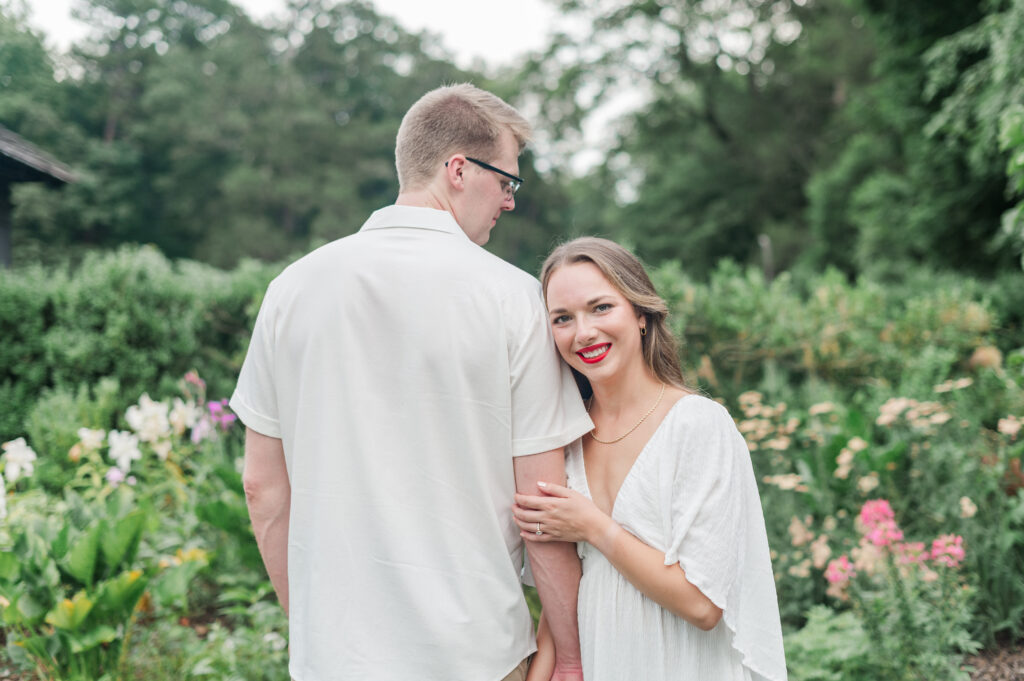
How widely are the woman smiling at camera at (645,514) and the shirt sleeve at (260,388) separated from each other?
1.94 feet

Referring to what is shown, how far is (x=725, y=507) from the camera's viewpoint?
1.54 metres

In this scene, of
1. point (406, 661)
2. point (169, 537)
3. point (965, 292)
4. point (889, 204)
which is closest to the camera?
point (406, 661)

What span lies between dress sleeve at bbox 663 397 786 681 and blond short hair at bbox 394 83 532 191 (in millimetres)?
769

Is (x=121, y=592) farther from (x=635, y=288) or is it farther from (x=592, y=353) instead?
(x=635, y=288)

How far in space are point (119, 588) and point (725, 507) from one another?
2432 millimetres

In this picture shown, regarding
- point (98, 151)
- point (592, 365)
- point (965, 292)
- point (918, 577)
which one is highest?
point (98, 151)

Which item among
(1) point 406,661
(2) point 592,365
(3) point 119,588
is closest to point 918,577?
(2) point 592,365

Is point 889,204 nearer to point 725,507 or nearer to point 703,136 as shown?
point 703,136

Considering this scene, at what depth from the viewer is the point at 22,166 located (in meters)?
10.4

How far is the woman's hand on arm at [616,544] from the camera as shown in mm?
1548

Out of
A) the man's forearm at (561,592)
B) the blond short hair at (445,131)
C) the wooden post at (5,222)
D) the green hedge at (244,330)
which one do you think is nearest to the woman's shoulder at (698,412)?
the man's forearm at (561,592)

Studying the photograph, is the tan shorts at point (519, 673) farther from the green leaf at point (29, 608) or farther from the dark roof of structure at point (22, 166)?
the dark roof of structure at point (22, 166)

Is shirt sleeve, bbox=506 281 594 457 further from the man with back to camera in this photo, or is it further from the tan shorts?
the tan shorts

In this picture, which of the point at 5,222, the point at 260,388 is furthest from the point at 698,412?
the point at 5,222
